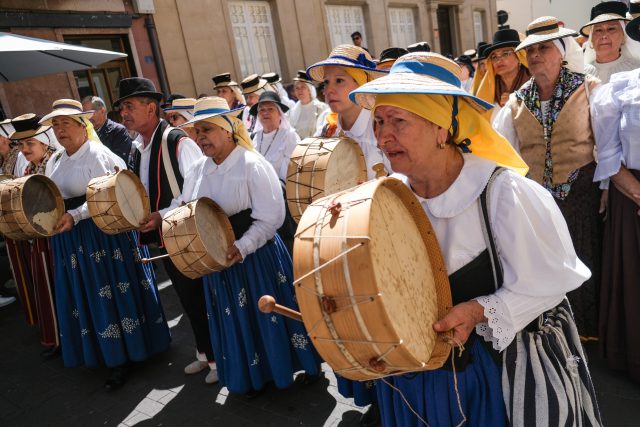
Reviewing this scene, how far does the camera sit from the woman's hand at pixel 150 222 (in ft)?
12.4

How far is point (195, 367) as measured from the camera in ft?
13.4

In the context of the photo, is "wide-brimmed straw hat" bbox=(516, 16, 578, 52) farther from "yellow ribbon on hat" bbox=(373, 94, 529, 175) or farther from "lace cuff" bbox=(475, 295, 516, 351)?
"lace cuff" bbox=(475, 295, 516, 351)

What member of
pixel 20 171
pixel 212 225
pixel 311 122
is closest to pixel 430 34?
pixel 311 122


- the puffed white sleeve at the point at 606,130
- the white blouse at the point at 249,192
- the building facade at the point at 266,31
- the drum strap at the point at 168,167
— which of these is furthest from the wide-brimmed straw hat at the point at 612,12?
the building facade at the point at 266,31

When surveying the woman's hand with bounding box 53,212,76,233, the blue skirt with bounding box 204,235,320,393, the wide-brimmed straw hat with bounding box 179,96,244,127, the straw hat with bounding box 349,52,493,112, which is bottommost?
the blue skirt with bounding box 204,235,320,393

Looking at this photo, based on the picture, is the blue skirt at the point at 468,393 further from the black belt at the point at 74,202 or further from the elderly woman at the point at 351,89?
the black belt at the point at 74,202

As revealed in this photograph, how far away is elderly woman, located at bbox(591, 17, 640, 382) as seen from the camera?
2850 millimetres

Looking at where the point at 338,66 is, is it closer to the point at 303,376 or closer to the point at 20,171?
the point at 303,376

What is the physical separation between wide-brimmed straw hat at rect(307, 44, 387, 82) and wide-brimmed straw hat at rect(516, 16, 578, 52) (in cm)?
102

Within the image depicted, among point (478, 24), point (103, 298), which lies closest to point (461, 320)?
point (103, 298)

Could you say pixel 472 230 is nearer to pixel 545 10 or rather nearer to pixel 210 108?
pixel 210 108

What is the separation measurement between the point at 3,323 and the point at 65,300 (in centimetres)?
252

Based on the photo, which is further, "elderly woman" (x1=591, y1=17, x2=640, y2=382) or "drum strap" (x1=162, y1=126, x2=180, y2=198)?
"drum strap" (x1=162, y1=126, x2=180, y2=198)

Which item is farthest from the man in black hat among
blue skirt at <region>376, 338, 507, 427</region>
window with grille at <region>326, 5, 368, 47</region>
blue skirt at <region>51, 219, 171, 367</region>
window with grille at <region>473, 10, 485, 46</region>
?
window with grille at <region>473, 10, 485, 46</region>
